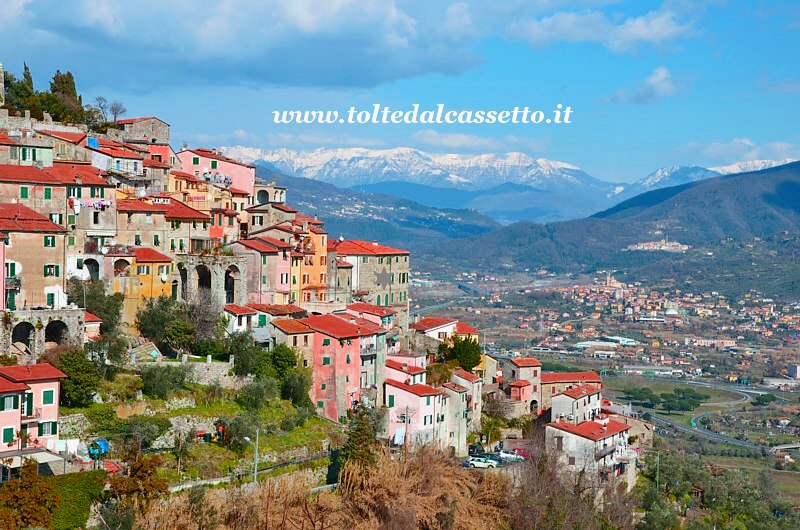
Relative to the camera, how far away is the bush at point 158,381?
4350cm

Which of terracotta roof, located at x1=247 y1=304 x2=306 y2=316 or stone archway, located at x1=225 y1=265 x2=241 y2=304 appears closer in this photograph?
terracotta roof, located at x1=247 y1=304 x2=306 y2=316

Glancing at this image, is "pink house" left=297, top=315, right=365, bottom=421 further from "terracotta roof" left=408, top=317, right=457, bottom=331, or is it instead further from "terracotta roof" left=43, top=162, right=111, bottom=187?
"terracotta roof" left=408, top=317, right=457, bottom=331

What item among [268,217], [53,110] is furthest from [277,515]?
[53,110]

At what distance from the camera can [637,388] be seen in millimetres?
151000

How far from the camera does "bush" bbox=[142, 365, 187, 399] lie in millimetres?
43500

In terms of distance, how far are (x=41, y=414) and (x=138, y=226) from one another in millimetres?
16440

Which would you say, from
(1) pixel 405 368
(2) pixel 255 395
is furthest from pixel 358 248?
(2) pixel 255 395

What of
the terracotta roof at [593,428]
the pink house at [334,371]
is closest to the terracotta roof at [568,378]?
the terracotta roof at [593,428]

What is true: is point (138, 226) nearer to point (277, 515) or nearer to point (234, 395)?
point (234, 395)

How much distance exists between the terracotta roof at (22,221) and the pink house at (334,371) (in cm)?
1311

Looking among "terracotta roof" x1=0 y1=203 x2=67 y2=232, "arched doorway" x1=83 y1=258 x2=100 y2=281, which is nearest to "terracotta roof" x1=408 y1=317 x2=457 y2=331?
"arched doorway" x1=83 y1=258 x2=100 y2=281

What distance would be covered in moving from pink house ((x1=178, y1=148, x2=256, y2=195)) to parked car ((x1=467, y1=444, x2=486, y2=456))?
21939 mm

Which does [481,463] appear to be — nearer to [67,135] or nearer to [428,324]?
[428,324]

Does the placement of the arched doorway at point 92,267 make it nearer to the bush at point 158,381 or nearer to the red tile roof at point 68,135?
the bush at point 158,381
